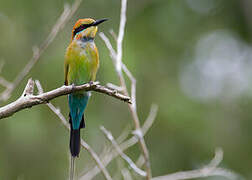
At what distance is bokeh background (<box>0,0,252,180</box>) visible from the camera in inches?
191

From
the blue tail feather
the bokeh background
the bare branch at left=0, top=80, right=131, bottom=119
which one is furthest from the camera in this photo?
the bokeh background

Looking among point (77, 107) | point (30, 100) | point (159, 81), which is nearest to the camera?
point (30, 100)

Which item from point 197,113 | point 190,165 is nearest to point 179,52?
point 197,113

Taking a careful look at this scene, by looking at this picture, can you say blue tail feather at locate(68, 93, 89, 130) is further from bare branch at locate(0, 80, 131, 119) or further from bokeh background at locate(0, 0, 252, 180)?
bokeh background at locate(0, 0, 252, 180)

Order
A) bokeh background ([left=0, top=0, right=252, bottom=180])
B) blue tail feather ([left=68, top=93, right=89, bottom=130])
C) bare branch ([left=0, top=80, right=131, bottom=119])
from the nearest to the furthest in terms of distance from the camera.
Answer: bare branch ([left=0, top=80, right=131, bottom=119]), blue tail feather ([left=68, top=93, right=89, bottom=130]), bokeh background ([left=0, top=0, right=252, bottom=180])

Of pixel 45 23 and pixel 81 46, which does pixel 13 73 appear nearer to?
pixel 45 23

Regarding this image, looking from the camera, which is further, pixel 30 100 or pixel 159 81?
pixel 159 81

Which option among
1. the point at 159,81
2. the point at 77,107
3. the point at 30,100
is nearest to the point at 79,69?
the point at 77,107

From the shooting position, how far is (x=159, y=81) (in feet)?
19.6

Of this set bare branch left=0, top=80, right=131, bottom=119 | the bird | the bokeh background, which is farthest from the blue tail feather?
the bokeh background

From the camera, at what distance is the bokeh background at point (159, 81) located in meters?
4.85

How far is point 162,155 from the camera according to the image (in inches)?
229

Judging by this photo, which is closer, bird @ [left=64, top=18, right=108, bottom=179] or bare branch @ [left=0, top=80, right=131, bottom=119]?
bare branch @ [left=0, top=80, right=131, bottom=119]

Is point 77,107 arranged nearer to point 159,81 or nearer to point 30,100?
point 30,100
